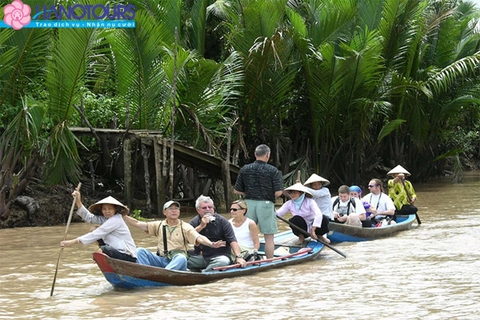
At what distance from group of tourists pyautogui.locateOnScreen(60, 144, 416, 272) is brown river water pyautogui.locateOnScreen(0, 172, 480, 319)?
0.40m

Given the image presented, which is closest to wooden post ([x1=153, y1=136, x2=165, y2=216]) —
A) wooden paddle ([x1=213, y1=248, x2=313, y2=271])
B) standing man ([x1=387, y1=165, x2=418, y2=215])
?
standing man ([x1=387, y1=165, x2=418, y2=215])

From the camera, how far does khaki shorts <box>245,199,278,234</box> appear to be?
10.6 m

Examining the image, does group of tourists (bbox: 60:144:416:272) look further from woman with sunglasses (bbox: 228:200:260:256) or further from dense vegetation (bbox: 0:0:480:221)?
dense vegetation (bbox: 0:0:480:221)

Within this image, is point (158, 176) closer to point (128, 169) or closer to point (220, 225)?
point (128, 169)

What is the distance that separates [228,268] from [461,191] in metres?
15.5

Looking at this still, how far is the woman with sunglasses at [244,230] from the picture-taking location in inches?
401

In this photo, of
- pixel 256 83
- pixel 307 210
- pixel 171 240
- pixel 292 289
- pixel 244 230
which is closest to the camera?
pixel 292 289

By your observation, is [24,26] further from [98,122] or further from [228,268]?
[228,268]

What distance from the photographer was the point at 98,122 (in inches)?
734

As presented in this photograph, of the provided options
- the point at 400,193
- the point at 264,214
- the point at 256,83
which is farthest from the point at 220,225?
the point at 256,83

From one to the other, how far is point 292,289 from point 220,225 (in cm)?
110

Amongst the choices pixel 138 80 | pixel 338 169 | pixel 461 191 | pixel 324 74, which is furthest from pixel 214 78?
pixel 461 191

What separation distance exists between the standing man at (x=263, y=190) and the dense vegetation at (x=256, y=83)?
199 inches

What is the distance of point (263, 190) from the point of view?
34.8ft
